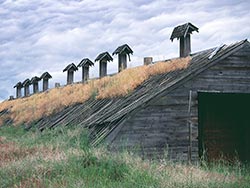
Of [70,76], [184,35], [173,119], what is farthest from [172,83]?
[70,76]

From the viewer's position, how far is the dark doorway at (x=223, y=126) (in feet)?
62.7

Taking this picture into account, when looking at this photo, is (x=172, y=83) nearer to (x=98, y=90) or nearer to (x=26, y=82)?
(x=98, y=90)

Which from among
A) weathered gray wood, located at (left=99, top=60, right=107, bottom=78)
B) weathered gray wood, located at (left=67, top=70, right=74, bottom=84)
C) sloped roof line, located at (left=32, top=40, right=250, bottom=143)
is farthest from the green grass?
weathered gray wood, located at (left=67, top=70, right=74, bottom=84)

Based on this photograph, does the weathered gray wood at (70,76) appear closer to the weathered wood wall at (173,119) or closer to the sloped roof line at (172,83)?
the sloped roof line at (172,83)

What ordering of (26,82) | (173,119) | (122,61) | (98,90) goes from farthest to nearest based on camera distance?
(26,82), (122,61), (98,90), (173,119)

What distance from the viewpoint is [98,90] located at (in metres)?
21.9

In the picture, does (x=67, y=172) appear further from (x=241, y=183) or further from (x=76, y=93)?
(x=76, y=93)

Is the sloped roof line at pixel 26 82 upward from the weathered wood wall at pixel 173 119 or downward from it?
upward

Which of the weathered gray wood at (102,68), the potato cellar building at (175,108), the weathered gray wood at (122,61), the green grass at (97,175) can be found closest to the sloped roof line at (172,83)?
the potato cellar building at (175,108)

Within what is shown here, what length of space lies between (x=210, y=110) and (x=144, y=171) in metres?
11.2

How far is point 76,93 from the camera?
80.9ft

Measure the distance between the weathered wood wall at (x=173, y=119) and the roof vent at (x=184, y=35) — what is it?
10.3 feet

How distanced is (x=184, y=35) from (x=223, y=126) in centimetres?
447

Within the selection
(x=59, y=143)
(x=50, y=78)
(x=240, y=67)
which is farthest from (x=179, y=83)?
(x=50, y=78)
